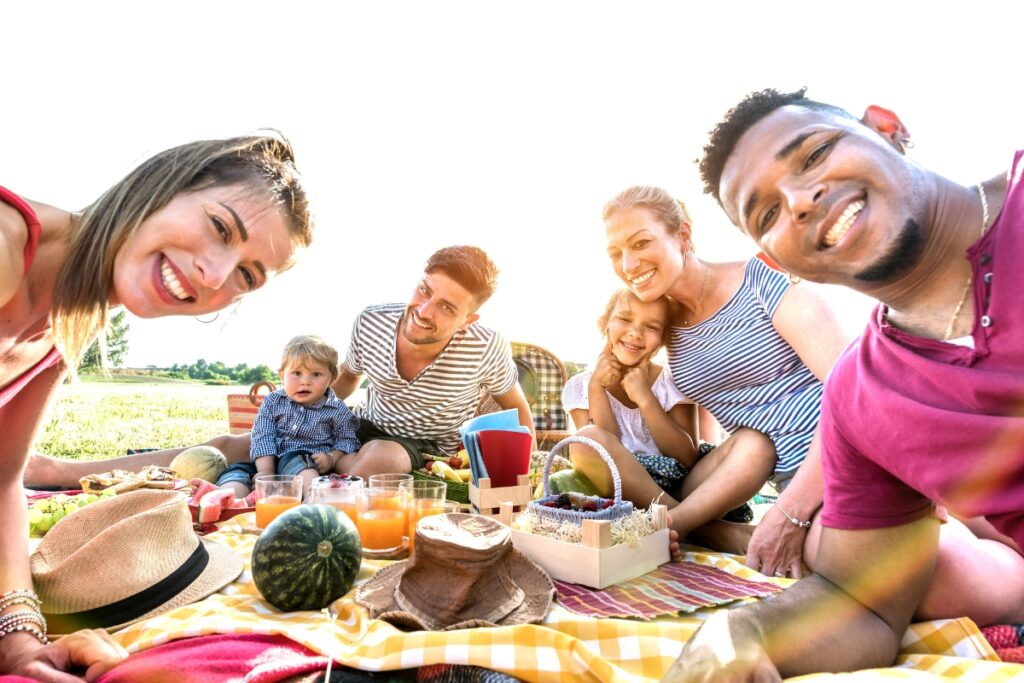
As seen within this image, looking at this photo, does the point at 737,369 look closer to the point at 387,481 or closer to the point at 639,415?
the point at 639,415

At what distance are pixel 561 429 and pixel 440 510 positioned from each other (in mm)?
3367

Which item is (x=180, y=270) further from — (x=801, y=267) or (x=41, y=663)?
(x=801, y=267)

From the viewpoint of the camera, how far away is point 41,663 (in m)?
1.35

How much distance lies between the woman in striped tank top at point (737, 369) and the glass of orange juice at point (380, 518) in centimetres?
93

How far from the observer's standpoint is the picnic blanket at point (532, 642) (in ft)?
4.53

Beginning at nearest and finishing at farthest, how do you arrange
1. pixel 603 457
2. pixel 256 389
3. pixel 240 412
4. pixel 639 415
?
pixel 603 457 < pixel 639 415 < pixel 256 389 < pixel 240 412

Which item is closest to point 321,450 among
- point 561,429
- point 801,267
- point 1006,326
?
point 561,429

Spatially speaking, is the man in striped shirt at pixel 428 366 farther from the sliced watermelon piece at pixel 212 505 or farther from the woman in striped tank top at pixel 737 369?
the woman in striped tank top at pixel 737 369

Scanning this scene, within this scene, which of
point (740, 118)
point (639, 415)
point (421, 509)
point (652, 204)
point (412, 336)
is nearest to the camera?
point (740, 118)

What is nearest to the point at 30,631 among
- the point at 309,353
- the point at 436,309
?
the point at 436,309

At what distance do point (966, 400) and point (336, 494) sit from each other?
203 centimetres

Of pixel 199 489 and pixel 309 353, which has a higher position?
pixel 309 353

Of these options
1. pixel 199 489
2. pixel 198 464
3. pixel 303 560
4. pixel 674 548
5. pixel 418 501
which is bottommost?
pixel 198 464

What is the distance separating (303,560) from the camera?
5.66ft
